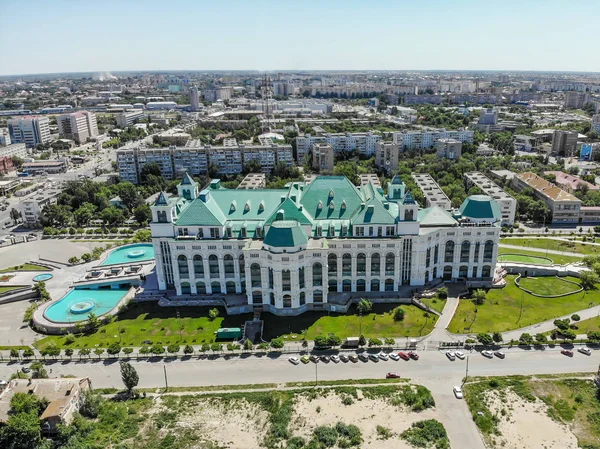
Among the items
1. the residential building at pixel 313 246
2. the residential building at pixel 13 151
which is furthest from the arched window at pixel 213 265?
the residential building at pixel 13 151

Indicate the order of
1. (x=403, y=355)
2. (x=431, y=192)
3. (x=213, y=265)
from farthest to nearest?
(x=431, y=192), (x=213, y=265), (x=403, y=355)

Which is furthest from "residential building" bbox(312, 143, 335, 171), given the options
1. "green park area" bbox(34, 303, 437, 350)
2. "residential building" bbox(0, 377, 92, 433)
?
"residential building" bbox(0, 377, 92, 433)

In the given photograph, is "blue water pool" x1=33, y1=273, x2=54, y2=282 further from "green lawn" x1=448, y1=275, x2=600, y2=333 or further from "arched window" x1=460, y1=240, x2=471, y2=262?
"arched window" x1=460, y1=240, x2=471, y2=262

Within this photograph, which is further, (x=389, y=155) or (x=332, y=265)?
(x=389, y=155)

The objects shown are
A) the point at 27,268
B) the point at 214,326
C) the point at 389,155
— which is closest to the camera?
the point at 214,326

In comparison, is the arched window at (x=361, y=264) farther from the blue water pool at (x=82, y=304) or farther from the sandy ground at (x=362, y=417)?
the blue water pool at (x=82, y=304)

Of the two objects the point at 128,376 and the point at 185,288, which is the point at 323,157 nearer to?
the point at 185,288

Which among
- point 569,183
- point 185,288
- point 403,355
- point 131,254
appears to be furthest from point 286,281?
point 569,183
